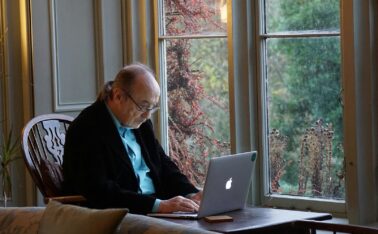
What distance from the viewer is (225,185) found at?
11.3 feet

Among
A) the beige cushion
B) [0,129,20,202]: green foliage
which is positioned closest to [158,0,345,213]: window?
[0,129,20,202]: green foliage

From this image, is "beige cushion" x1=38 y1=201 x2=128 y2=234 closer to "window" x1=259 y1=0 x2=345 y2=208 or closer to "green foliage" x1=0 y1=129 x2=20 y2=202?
"window" x1=259 y1=0 x2=345 y2=208

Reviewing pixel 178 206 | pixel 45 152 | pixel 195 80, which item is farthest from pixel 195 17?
pixel 178 206

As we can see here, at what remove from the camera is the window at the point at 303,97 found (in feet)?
13.7

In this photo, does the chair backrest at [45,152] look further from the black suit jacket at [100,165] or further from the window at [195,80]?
the window at [195,80]

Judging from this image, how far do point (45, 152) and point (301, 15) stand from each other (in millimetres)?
1484

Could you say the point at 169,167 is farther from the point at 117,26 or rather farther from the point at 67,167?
the point at 117,26

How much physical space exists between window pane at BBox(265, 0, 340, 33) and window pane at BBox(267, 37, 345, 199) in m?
0.07

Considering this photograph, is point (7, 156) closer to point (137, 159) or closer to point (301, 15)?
point (137, 159)

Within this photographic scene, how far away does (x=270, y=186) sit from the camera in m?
4.55

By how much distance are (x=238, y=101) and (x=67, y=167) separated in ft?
3.62

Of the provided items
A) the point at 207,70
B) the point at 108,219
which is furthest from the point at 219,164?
the point at 207,70

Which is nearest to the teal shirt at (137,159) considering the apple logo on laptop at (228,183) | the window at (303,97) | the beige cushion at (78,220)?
the apple logo on laptop at (228,183)

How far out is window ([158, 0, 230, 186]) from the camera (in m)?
4.74
